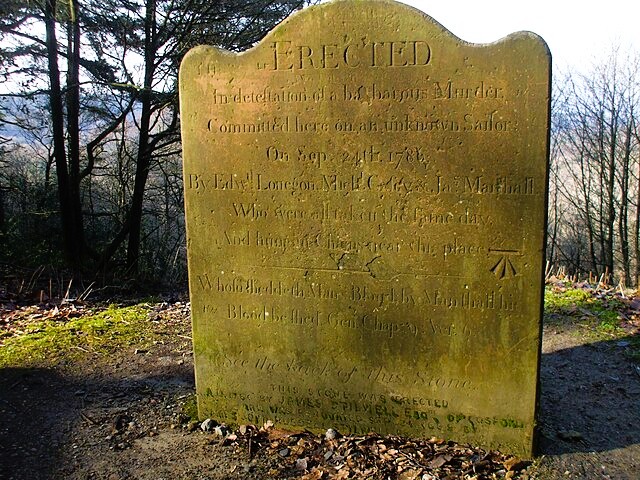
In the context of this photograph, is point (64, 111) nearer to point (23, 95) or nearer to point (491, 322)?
point (23, 95)

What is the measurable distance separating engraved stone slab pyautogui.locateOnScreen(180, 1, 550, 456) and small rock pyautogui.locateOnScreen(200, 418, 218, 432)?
10.2 inches

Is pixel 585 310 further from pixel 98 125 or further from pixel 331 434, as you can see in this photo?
pixel 98 125

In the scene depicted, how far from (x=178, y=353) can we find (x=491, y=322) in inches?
134

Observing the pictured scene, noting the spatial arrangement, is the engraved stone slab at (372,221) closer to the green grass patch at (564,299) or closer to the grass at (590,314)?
the grass at (590,314)

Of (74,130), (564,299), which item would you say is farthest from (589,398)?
(74,130)

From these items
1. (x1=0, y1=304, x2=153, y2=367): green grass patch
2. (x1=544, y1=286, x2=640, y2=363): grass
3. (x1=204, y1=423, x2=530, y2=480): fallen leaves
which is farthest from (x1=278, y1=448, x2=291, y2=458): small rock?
(x1=544, y1=286, x2=640, y2=363): grass

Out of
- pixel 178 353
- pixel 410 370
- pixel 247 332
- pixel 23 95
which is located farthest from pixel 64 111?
pixel 410 370

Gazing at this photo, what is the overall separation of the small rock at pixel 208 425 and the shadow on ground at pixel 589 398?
2.41 meters

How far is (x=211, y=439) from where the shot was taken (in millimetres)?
3961

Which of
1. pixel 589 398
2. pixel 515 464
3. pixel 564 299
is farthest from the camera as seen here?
pixel 564 299

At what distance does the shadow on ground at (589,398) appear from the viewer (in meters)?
3.91

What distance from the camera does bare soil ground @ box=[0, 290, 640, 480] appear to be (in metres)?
3.49

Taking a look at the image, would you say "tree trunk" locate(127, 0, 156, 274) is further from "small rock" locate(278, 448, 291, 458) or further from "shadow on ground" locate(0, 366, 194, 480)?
"small rock" locate(278, 448, 291, 458)

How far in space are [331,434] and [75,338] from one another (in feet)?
11.6
